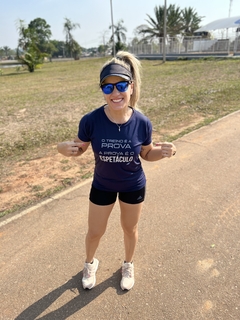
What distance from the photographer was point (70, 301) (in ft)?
7.22

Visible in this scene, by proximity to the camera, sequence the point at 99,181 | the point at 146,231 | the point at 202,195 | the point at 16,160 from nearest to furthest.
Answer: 1. the point at 99,181
2. the point at 146,231
3. the point at 202,195
4. the point at 16,160

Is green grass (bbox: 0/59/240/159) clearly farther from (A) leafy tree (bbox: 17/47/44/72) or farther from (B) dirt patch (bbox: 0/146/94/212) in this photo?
(A) leafy tree (bbox: 17/47/44/72)

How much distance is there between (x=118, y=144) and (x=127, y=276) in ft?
4.07

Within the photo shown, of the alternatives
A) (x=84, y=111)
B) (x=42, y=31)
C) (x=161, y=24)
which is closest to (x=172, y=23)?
(x=161, y=24)

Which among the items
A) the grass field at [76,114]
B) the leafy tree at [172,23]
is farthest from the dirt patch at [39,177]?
the leafy tree at [172,23]

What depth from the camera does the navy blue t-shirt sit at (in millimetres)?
1874

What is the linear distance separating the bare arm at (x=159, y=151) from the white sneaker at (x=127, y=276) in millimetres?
1011

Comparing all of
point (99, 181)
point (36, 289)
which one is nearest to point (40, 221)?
point (36, 289)

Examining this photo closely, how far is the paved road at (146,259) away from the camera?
2139 millimetres

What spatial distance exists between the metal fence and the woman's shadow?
27150mm

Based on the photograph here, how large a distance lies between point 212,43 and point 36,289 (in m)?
30.8

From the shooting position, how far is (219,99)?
8789mm

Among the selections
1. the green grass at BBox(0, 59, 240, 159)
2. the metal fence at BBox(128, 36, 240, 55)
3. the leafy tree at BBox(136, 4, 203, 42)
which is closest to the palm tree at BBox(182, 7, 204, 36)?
the leafy tree at BBox(136, 4, 203, 42)

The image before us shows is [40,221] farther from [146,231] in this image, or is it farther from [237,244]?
[237,244]
